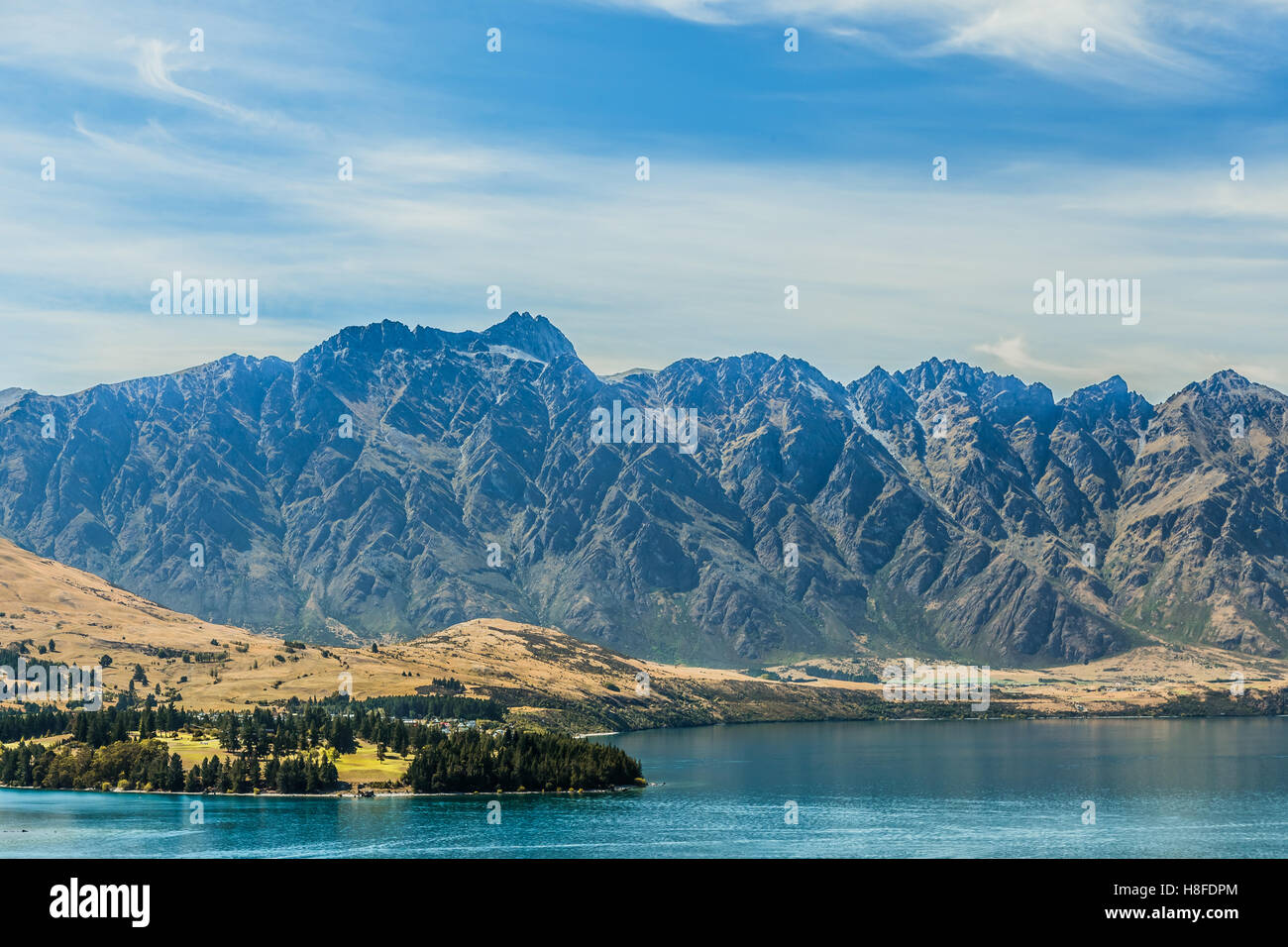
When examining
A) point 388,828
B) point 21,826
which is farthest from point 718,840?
point 21,826

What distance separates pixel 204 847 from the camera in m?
177

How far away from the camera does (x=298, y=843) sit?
179750 millimetres
